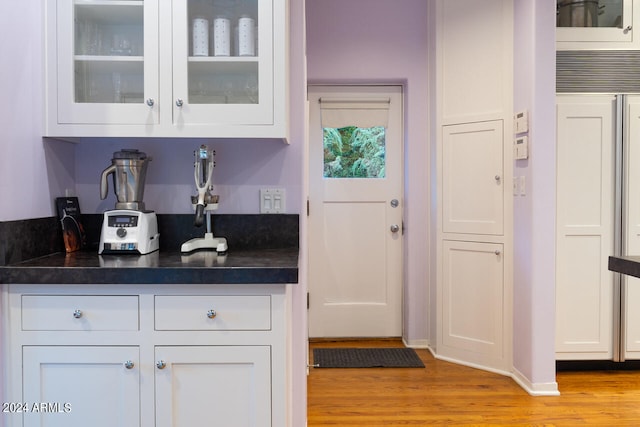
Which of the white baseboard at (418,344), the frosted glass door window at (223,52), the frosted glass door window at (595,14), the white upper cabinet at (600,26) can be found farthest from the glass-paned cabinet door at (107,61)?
the white baseboard at (418,344)

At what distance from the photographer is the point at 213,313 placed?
159 centimetres

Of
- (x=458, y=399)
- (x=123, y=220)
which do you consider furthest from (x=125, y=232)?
(x=458, y=399)

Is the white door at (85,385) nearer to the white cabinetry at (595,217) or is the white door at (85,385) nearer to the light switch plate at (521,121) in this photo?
the light switch plate at (521,121)

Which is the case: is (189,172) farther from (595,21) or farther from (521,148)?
(595,21)

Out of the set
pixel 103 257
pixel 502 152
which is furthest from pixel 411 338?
pixel 103 257

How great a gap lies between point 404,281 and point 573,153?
156 centimetres

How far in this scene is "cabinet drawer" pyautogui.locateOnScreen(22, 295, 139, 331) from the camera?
158cm

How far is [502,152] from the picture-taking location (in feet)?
10.6

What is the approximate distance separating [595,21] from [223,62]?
248cm

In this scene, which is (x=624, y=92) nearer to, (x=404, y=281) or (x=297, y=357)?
(x=404, y=281)

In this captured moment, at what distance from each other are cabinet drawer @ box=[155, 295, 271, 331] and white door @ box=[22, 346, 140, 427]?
0.48ft

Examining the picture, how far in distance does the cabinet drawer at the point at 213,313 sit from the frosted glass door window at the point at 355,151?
8.42ft

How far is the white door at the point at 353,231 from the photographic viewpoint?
160 inches

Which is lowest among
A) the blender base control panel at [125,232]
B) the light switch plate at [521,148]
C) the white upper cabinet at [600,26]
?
the blender base control panel at [125,232]
